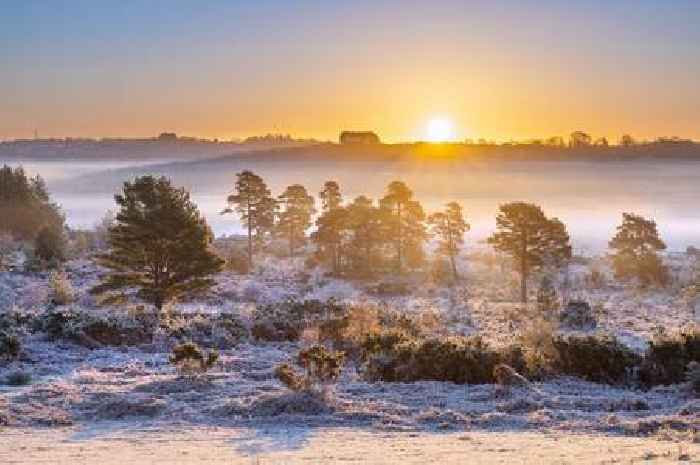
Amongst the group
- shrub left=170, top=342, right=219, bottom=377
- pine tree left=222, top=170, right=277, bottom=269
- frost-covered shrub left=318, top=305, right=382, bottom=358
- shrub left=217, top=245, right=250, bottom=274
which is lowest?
shrub left=217, top=245, right=250, bottom=274

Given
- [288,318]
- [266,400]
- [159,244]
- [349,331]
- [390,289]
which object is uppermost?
[159,244]

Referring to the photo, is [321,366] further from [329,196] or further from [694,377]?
[329,196]

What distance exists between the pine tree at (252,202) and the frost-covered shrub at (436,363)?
205ft

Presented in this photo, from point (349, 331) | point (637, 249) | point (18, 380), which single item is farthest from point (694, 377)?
point (637, 249)

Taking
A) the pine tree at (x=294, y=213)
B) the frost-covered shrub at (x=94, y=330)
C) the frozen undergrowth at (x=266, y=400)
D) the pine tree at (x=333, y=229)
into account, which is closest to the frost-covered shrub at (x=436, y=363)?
the frozen undergrowth at (x=266, y=400)

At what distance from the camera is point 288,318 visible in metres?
30.8

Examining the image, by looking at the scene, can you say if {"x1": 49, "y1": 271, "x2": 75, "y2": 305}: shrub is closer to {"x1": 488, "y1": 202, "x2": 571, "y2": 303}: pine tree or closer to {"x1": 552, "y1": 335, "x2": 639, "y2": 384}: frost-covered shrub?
{"x1": 488, "y1": 202, "x2": 571, "y2": 303}: pine tree

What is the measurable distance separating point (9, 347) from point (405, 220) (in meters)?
57.9

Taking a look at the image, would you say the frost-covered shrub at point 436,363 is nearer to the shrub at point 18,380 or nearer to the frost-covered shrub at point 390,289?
the shrub at point 18,380

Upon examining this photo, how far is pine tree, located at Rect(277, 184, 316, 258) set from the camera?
8619cm

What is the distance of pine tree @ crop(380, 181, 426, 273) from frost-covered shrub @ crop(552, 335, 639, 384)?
180 feet

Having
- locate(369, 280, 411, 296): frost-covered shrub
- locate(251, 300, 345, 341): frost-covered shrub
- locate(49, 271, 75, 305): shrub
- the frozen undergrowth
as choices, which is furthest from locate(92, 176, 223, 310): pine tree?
locate(369, 280, 411, 296): frost-covered shrub

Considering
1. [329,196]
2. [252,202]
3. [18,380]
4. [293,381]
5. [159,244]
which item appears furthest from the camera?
[329,196]

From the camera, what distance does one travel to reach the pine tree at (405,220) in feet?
252
